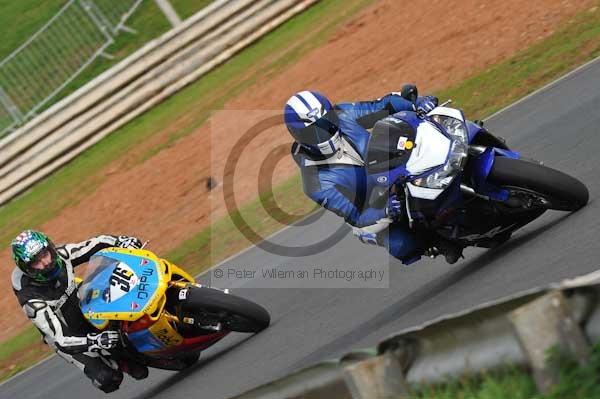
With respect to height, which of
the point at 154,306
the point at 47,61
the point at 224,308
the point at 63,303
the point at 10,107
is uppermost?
the point at 63,303

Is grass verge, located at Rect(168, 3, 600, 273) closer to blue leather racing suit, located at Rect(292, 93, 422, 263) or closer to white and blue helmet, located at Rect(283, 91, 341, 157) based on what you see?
blue leather racing suit, located at Rect(292, 93, 422, 263)

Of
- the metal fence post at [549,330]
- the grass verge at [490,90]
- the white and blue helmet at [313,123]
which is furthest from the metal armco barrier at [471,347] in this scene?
the grass verge at [490,90]

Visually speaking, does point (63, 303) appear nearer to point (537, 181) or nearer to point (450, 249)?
point (450, 249)

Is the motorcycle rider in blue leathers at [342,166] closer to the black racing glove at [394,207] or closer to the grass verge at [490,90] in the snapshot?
the black racing glove at [394,207]

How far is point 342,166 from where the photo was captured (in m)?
7.76

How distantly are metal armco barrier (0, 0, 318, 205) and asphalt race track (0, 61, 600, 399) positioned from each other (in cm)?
936

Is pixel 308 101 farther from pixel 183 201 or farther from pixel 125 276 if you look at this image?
pixel 183 201

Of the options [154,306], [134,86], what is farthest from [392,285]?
[134,86]

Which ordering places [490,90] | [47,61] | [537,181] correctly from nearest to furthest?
1. [537,181]
2. [490,90]
3. [47,61]

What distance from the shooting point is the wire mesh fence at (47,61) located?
21.0 metres

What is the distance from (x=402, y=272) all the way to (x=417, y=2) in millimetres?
10490

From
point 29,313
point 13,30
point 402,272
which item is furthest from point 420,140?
point 13,30

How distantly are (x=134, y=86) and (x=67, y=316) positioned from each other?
12.9 m

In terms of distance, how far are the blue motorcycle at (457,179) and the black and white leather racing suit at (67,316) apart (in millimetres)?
2785
